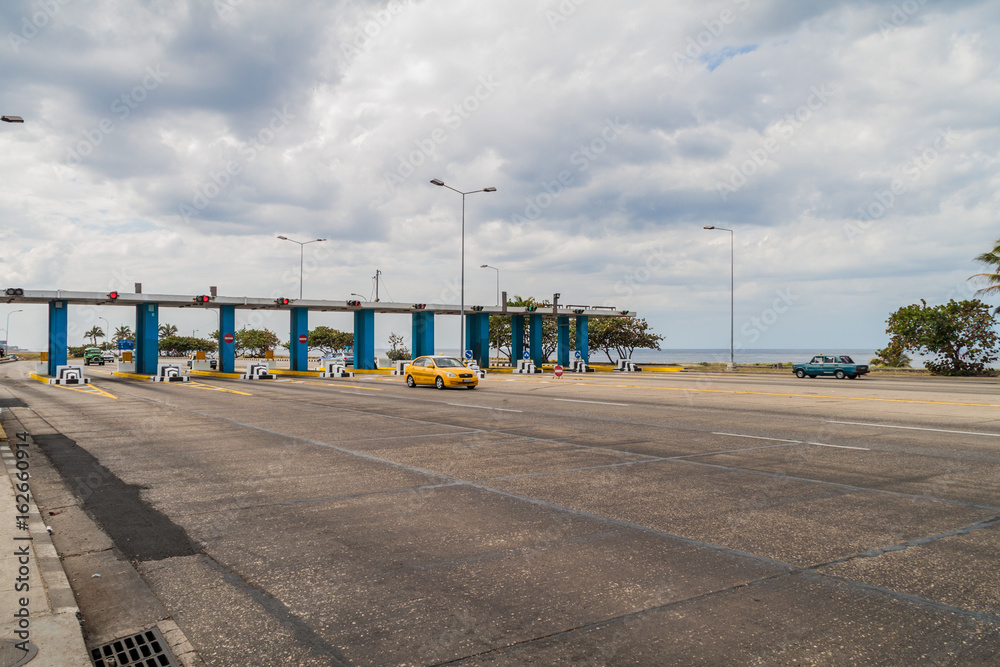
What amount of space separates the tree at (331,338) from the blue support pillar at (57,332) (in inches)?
2567

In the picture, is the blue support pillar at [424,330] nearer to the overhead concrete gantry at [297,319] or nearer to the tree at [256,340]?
the overhead concrete gantry at [297,319]

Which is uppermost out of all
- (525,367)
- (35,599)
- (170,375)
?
(525,367)

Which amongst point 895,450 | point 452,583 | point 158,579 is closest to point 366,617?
point 452,583

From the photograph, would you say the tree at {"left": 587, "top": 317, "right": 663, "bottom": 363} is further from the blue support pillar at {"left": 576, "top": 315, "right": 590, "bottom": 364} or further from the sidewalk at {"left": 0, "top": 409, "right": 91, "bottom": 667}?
the sidewalk at {"left": 0, "top": 409, "right": 91, "bottom": 667}

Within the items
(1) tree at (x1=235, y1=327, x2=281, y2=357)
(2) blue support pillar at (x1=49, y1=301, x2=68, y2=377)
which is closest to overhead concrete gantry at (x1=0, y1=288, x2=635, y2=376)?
(2) blue support pillar at (x1=49, y1=301, x2=68, y2=377)

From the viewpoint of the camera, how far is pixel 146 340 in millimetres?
42875

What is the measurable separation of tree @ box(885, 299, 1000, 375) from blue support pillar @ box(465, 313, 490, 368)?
3065 cm

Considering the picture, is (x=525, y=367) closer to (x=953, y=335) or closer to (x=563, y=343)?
(x=563, y=343)

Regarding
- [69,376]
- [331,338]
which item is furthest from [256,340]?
[69,376]

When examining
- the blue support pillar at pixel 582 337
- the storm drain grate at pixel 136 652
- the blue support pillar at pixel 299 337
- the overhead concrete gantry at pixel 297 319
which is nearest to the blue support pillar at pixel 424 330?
the overhead concrete gantry at pixel 297 319

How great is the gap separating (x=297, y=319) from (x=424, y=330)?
9.46 m

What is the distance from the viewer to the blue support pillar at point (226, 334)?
4366 centimetres

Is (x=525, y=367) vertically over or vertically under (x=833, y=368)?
under

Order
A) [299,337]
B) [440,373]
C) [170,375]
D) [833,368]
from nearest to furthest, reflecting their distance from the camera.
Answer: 1. [440,373]
2. [170,375]
3. [833,368]
4. [299,337]
